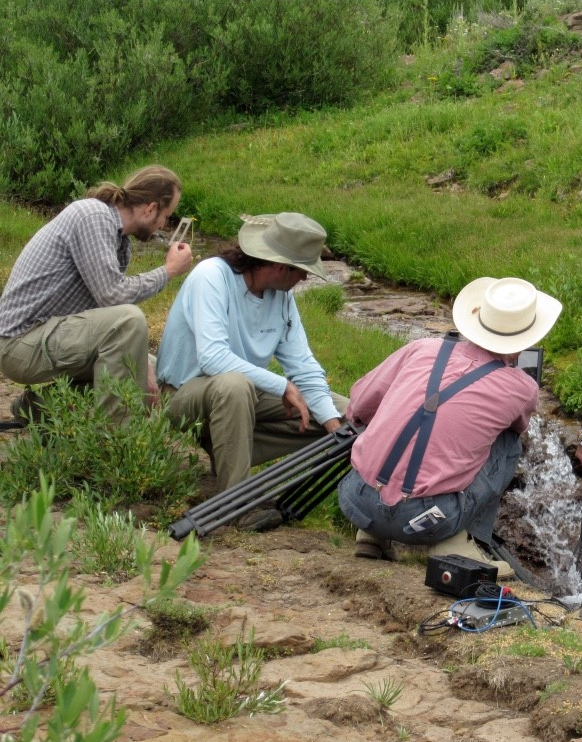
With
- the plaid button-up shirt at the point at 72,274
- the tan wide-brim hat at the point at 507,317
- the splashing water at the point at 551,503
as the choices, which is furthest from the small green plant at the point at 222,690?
the splashing water at the point at 551,503

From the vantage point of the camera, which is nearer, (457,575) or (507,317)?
(457,575)

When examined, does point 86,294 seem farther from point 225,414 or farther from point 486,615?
point 486,615

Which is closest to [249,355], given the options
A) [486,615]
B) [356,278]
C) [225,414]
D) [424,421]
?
[225,414]

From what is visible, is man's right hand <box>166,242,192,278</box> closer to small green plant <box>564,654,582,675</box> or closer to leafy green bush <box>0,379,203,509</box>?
leafy green bush <box>0,379,203,509</box>

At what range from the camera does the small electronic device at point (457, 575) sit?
16.6 feet

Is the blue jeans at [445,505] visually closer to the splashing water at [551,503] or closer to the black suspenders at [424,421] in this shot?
the black suspenders at [424,421]

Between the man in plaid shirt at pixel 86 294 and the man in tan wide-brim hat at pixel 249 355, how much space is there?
27cm

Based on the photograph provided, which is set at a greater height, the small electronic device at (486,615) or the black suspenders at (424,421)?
the black suspenders at (424,421)

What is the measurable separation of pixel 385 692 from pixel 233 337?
Answer: 290 centimetres

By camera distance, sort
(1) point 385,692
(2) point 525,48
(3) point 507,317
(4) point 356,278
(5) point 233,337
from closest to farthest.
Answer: (1) point 385,692, (3) point 507,317, (5) point 233,337, (4) point 356,278, (2) point 525,48

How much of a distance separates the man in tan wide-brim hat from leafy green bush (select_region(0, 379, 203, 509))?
0.28 meters

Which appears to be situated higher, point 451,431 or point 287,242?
point 287,242

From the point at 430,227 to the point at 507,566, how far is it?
22.1 ft

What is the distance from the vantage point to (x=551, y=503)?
8078mm
